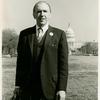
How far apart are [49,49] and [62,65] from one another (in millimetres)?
97

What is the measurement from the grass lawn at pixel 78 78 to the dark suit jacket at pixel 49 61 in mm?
43

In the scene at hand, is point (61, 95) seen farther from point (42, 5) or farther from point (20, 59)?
point (42, 5)

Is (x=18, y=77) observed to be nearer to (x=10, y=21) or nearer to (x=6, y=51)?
(x=6, y=51)

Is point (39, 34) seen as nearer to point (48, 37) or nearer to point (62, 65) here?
point (48, 37)

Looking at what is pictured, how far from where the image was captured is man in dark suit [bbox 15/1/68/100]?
5.33 feet

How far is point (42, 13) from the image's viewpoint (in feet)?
5.33

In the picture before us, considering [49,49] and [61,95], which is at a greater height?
[49,49]

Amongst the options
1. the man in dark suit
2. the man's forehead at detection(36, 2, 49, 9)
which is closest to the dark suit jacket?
the man in dark suit

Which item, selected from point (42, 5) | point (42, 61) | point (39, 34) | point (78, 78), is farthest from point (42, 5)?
point (78, 78)

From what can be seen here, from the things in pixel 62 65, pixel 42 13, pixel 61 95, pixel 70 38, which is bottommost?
pixel 61 95

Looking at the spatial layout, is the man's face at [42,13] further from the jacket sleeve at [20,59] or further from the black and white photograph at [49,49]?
the jacket sleeve at [20,59]

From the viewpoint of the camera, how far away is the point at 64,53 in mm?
1639

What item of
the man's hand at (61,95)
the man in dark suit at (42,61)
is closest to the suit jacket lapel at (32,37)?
the man in dark suit at (42,61)

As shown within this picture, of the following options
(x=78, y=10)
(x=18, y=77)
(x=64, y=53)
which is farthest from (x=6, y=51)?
(x=78, y=10)
